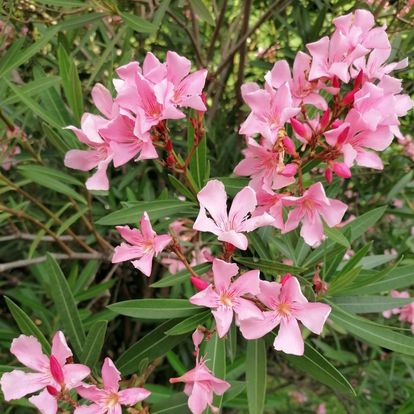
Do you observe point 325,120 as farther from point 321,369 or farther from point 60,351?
point 60,351

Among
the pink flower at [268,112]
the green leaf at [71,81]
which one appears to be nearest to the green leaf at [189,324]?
the pink flower at [268,112]

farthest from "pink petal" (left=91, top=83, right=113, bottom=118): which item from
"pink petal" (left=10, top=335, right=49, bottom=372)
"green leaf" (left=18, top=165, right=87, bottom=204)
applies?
"green leaf" (left=18, top=165, right=87, bottom=204)

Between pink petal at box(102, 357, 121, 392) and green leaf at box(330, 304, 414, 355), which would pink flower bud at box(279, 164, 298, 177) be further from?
pink petal at box(102, 357, 121, 392)

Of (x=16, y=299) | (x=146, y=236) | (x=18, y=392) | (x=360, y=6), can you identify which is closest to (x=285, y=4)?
(x=360, y=6)

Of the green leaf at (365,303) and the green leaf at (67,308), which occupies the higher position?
the green leaf at (365,303)

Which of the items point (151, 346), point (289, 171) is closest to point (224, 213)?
point (289, 171)

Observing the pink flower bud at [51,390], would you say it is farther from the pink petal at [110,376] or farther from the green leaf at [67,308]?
the green leaf at [67,308]
